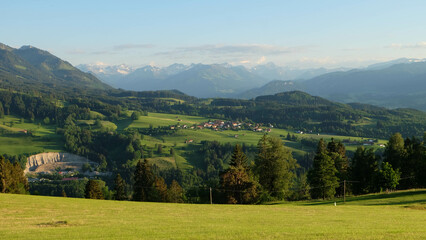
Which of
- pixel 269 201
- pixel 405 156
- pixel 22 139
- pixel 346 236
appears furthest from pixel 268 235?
pixel 22 139

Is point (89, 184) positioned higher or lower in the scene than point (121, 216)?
lower

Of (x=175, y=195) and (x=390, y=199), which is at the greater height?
(x=390, y=199)

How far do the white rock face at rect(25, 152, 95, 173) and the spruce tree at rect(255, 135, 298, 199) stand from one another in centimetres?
13820

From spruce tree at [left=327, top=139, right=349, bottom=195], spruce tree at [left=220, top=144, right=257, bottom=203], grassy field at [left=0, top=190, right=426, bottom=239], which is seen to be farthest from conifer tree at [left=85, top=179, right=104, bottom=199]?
spruce tree at [left=327, top=139, right=349, bottom=195]

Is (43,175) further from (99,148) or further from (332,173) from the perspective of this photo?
A: (332,173)

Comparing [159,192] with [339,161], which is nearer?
[159,192]

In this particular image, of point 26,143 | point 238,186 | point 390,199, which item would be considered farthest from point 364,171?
point 26,143

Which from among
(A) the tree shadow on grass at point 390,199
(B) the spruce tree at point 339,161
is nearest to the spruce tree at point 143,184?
(A) the tree shadow on grass at point 390,199

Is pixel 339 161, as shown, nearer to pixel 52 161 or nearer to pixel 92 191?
pixel 92 191

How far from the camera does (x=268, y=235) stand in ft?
64.1

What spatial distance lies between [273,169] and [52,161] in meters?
149

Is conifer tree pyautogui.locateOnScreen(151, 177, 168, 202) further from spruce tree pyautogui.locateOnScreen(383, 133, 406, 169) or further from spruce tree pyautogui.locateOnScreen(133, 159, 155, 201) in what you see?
spruce tree pyautogui.locateOnScreen(383, 133, 406, 169)

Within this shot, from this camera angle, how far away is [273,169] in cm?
6272

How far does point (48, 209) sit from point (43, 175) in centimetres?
14144
